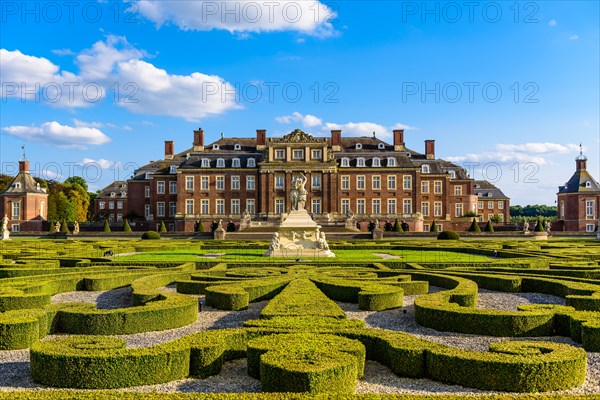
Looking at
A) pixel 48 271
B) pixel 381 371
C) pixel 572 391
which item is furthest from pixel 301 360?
pixel 48 271

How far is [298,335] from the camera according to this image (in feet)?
21.9

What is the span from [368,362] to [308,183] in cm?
4804

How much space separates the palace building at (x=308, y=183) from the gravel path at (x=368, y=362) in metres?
41.6

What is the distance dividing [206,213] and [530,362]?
52052 millimetres

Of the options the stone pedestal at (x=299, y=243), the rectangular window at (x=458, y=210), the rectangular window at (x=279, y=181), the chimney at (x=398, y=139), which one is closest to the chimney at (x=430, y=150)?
the chimney at (x=398, y=139)

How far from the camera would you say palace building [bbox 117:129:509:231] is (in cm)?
5497

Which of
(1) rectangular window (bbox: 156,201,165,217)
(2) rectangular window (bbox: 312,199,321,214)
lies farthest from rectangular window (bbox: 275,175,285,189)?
(1) rectangular window (bbox: 156,201,165,217)

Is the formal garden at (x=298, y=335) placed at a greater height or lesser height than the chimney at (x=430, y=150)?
lesser

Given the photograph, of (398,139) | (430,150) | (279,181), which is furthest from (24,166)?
(430,150)

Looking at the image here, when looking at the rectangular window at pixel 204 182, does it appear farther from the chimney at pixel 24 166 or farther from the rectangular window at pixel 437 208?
the rectangular window at pixel 437 208

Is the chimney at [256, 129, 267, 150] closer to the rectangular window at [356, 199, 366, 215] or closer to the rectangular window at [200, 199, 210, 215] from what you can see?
the rectangular window at [200, 199, 210, 215]

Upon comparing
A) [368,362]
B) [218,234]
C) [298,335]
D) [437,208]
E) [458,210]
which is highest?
[437,208]

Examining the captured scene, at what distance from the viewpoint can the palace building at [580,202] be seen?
54750 millimetres

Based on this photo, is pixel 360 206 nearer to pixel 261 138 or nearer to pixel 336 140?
pixel 336 140
